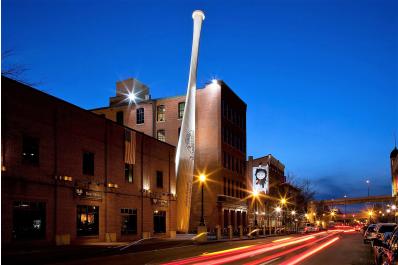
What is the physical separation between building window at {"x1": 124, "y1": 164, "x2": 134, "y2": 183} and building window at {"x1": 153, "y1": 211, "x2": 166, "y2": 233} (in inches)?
217

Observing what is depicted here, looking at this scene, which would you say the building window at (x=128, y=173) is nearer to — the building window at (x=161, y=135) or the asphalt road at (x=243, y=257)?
the asphalt road at (x=243, y=257)

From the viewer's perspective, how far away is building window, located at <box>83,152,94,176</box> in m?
34.2

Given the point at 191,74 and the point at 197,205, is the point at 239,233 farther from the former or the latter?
the point at 191,74

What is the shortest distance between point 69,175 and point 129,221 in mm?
9641

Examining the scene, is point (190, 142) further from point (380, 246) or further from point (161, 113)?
point (380, 246)

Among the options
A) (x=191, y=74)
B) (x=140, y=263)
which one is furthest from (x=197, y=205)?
(x=140, y=263)

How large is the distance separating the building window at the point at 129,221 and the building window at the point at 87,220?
383cm

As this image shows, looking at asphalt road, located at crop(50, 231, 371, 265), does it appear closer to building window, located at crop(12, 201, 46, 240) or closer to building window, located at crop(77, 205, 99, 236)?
building window, located at crop(12, 201, 46, 240)

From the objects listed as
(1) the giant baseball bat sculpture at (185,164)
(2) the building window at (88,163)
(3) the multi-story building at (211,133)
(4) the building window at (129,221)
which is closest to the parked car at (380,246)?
(2) the building window at (88,163)

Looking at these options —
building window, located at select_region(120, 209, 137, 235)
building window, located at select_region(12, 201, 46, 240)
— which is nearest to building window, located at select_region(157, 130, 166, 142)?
building window, located at select_region(120, 209, 137, 235)

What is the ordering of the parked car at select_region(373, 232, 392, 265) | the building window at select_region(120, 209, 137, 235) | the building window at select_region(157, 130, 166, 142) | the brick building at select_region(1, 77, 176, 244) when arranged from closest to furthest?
the parked car at select_region(373, 232, 392, 265), the brick building at select_region(1, 77, 176, 244), the building window at select_region(120, 209, 137, 235), the building window at select_region(157, 130, 166, 142)

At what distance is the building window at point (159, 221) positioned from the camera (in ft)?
147

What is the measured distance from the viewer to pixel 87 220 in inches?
1340

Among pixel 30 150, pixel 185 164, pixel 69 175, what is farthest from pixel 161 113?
pixel 30 150
